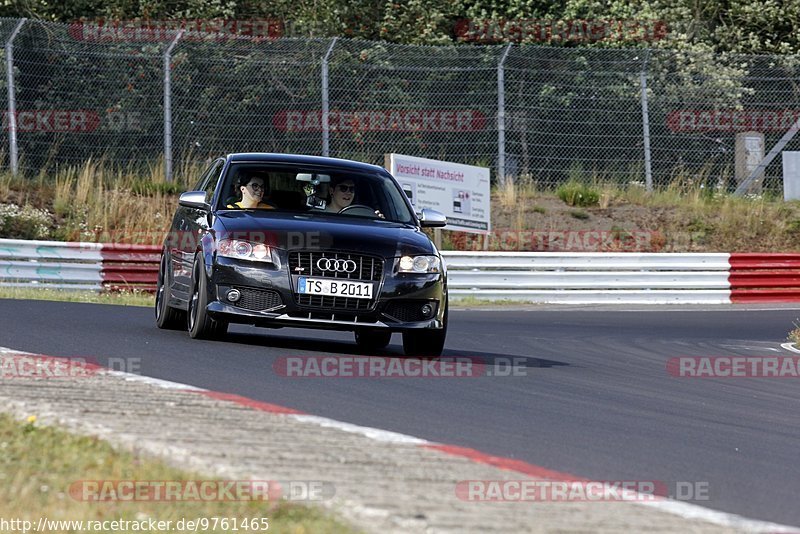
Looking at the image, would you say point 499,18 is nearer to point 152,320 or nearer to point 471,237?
point 471,237

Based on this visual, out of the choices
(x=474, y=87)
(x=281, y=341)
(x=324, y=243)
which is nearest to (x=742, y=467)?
(x=324, y=243)

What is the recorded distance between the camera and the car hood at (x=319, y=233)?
10.2 m

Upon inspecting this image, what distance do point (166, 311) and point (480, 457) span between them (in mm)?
6653

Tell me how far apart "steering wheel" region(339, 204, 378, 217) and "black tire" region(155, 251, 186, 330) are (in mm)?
1655

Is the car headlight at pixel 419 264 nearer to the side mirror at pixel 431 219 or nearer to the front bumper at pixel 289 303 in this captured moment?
the front bumper at pixel 289 303

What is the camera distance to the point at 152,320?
44.9 ft

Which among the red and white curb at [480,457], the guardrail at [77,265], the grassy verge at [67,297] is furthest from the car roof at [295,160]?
the guardrail at [77,265]

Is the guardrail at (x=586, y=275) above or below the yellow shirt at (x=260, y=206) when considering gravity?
below

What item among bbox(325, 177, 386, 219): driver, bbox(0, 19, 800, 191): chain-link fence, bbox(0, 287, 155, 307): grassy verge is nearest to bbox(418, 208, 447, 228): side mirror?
bbox(325, 177, 386, 219): driver

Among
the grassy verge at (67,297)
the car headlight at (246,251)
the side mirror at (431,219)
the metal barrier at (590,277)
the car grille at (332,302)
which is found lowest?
the metal barrier at (590,277)

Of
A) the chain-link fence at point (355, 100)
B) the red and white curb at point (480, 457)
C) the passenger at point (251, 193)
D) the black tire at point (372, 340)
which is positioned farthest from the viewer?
the chain-link fence at point (355, 100)

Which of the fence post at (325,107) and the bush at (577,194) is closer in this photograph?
the fence post at (325,107)

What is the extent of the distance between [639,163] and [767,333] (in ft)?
28.3

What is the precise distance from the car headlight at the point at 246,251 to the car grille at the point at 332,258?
0.51ft
